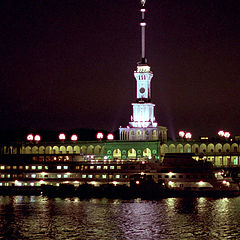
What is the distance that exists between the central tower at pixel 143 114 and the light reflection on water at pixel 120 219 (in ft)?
205

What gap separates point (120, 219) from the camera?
85.2 m

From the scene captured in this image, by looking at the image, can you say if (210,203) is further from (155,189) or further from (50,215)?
(50,215)

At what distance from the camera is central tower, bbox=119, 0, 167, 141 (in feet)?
562

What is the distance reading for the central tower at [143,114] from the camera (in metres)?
171

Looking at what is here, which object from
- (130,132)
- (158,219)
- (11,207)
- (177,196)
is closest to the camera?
(158,219)

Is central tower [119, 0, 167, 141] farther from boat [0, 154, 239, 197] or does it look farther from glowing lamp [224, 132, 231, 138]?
boat [0, 154, 239, 197]

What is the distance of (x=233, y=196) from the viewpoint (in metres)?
114

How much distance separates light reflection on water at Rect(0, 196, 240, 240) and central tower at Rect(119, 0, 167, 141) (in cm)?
6250

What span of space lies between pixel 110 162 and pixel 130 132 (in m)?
49.5

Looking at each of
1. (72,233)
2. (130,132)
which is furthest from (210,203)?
(130,132)

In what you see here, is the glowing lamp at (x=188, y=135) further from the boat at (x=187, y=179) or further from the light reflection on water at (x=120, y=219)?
the light reflection on water at (x=120, y=219)

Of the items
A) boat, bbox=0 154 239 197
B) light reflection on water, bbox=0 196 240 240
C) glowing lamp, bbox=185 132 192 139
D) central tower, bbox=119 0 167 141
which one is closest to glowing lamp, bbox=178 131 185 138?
glowing lamp, bbox=185 132 192 139

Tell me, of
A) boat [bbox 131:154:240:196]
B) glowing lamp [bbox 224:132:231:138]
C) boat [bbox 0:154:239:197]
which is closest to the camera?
boat [bbox 131:154:240:196]

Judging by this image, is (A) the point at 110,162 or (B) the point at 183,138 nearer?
(A) the point at 110,162
